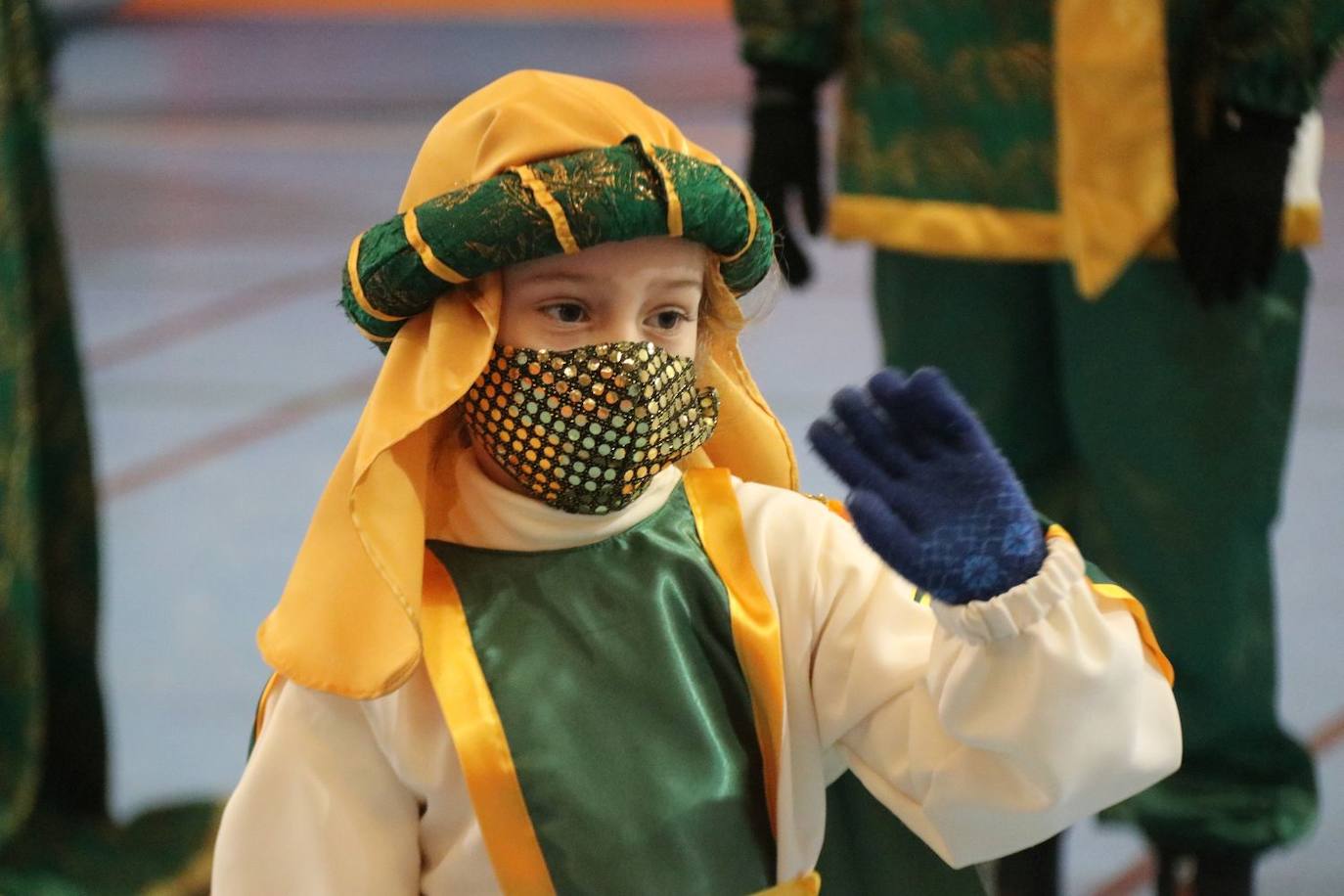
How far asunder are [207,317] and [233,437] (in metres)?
1.15

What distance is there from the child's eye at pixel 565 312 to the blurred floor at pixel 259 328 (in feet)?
1.01

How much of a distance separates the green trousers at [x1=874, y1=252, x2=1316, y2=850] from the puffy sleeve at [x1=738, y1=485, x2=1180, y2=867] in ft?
2.98

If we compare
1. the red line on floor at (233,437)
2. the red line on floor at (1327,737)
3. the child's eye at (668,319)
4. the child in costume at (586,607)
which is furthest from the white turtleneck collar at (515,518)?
the red line on floor at (233,437)

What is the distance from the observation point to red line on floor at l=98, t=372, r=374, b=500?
4195 millimetres

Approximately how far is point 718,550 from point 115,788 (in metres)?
1.69

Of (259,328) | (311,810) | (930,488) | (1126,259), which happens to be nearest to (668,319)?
(930,488)

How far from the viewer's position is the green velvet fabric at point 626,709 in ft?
4.51

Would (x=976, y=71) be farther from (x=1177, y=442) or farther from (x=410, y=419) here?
(x=410, y=419)

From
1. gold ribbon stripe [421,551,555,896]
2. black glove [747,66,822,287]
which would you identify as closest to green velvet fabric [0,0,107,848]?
black glove [747,66,822,287]

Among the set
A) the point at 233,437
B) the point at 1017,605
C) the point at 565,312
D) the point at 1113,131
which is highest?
the point at 565,312

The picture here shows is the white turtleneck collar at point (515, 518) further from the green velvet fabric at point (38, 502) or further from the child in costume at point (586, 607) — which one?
the green velvet fabric at point (38, 502)

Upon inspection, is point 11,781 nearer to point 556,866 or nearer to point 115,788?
point 115,788

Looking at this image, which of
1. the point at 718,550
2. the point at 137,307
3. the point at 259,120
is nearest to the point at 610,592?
the point at 718,550

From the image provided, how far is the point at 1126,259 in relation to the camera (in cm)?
219
